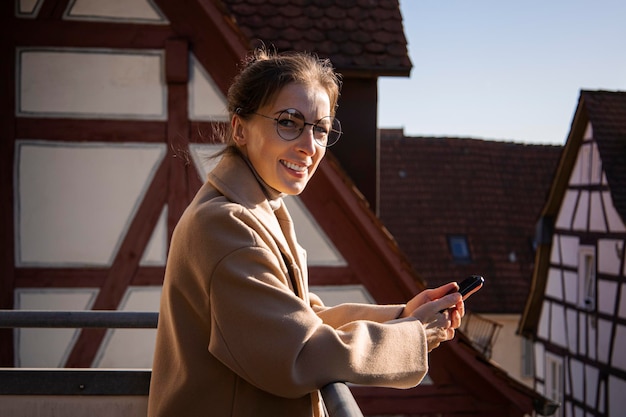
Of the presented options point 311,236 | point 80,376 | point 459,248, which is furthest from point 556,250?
point 80,376

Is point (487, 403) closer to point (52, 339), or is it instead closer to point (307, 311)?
point (52, 339)

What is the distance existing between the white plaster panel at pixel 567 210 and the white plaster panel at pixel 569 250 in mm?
271

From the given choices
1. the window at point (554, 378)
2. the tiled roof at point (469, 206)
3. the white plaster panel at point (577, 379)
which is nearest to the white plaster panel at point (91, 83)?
the white plaster panel at point (577, 379)

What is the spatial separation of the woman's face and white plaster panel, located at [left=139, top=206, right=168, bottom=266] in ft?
17.9

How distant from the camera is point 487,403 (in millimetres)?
8312

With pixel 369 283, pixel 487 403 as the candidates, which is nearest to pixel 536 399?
pixel 487 403

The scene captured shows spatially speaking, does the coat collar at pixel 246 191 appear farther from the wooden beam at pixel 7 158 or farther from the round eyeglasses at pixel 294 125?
the wooden beam at pixel 7 158

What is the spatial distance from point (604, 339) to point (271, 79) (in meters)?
16.9

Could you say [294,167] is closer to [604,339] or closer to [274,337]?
[274,337]

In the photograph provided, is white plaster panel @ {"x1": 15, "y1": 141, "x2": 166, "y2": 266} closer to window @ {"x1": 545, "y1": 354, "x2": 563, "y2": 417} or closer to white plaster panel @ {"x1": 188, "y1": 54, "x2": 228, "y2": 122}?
white plaster panel @ {"x1": 188, "y1": 54, "x2": 228, "y2": 122}

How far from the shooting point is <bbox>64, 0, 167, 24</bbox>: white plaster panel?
771cm

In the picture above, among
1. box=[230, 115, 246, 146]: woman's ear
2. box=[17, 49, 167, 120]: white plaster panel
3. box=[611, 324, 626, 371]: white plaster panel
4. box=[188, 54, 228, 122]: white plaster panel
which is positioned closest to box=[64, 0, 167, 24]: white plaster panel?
box=[17, 49, 167, 120]: white plaster panel

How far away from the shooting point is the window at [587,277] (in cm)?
1886

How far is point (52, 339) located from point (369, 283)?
246 centimetres
